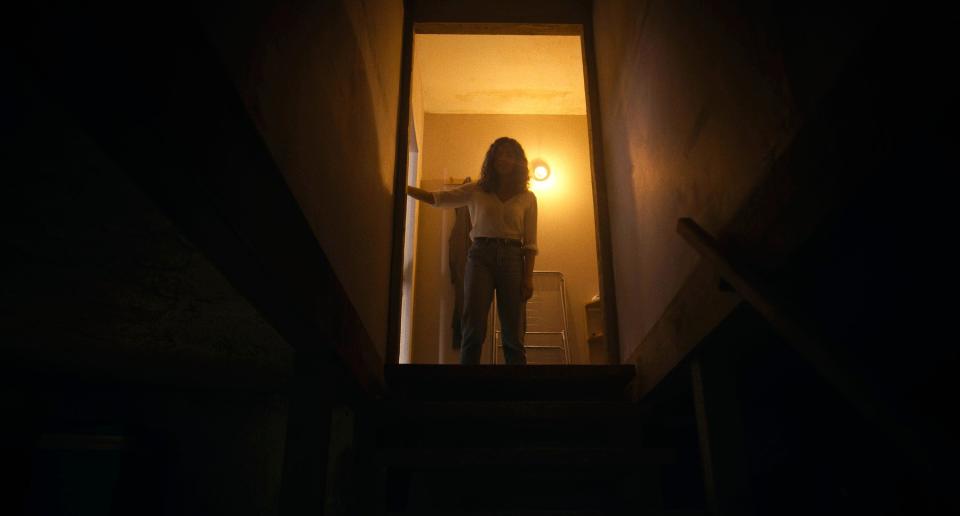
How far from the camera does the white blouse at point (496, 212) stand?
360 centimetres

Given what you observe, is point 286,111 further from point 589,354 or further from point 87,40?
point 589,354

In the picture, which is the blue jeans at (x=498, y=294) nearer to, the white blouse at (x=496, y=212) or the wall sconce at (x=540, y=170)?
the white blouse at (x=496, y=212)

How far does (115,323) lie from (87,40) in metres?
1.52

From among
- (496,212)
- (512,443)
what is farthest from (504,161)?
(512,443)

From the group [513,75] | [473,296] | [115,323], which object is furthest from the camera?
[513,75]

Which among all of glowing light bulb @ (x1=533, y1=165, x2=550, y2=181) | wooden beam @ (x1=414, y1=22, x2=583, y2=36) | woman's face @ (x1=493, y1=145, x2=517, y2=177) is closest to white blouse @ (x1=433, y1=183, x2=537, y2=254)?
woman's face @ (x1=493, y1=145, x2=517, y2=177)

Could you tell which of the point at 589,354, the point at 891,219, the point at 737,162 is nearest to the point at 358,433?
the point at 737,162

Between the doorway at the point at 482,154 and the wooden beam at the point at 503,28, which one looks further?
the doorway at the point at 482,154

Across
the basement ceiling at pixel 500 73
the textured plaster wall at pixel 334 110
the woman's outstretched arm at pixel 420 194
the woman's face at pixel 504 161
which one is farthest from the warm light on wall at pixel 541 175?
the textured plaster wall at pixel 334 110

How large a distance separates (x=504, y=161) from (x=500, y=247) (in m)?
0.53

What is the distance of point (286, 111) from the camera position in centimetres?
149

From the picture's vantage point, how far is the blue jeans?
11.1ft

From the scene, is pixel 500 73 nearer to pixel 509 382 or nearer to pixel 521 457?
pixel 509 382

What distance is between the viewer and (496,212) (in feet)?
11.9
